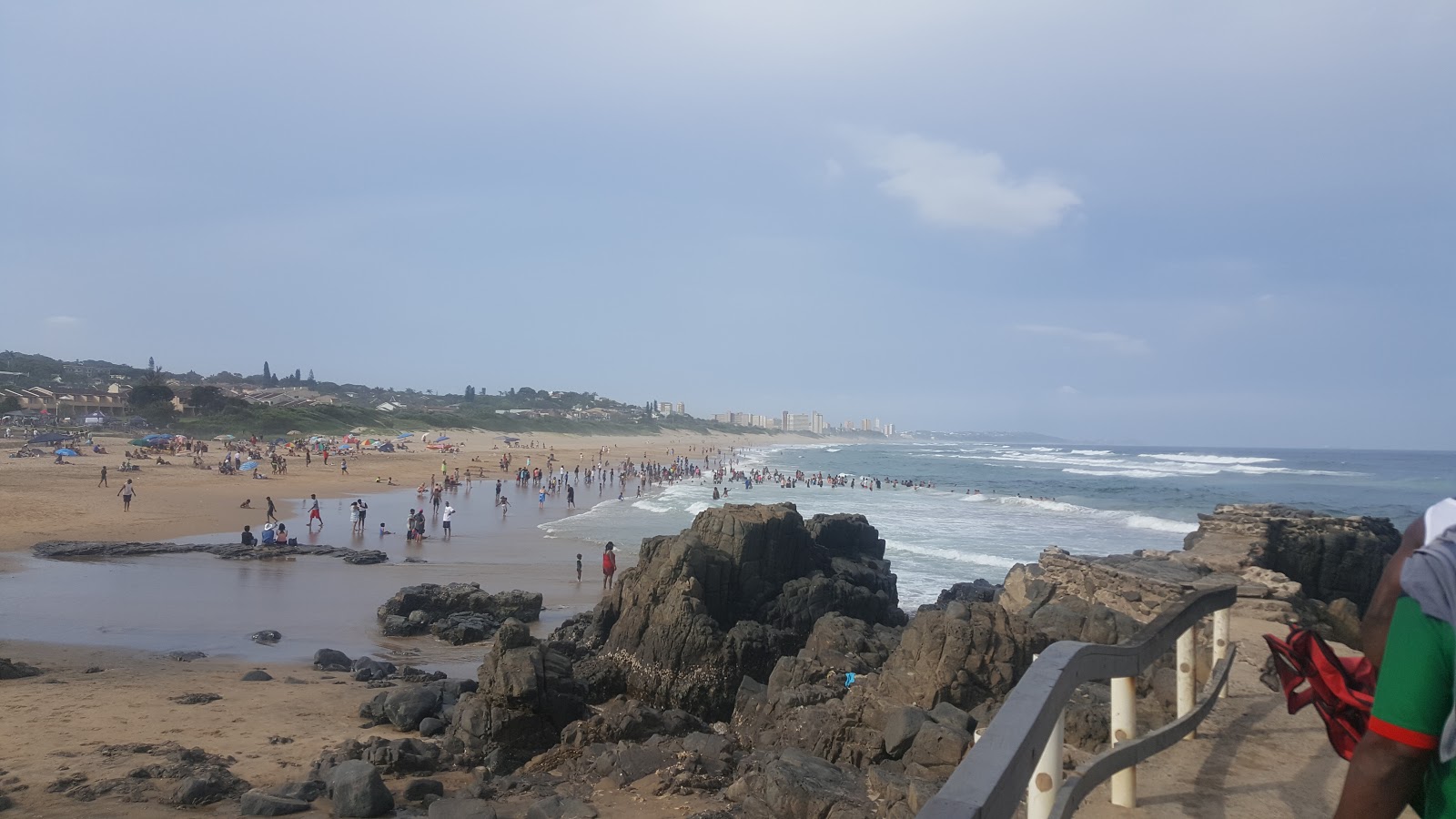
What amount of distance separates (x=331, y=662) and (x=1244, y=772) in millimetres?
12089

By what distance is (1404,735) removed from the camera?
4.98 feet

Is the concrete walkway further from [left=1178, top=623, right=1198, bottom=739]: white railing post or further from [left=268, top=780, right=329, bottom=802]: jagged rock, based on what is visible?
[left=268, top=780, right=329, bottom=802]: jagged rock

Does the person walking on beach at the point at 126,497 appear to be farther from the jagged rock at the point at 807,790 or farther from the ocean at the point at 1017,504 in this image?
the jagged rock at the point at 807,790

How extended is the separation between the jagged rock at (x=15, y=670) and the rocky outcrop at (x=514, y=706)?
6608 mm

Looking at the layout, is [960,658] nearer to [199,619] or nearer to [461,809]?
[461,809]

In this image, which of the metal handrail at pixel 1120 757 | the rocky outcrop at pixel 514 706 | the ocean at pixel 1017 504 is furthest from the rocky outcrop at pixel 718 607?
the metal handrail at pixel 1120 757

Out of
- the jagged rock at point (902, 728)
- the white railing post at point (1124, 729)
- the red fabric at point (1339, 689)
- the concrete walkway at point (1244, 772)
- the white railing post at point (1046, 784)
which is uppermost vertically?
the red fabric at point (1339, 689)

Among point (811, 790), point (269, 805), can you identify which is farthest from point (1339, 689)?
point (269, 805)

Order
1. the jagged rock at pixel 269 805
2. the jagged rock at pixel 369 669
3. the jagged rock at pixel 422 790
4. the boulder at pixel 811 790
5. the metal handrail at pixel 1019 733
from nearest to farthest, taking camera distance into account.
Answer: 1. the metal handrail at pixel 1019 733
2. the boulder at pixel 811 790
3. the jagged rock at pixel 269 805
4. the jagged rock at pixel 422 790
5. the jagged rock at pixel 369 669

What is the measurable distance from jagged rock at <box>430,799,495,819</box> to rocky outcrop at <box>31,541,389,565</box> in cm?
1583

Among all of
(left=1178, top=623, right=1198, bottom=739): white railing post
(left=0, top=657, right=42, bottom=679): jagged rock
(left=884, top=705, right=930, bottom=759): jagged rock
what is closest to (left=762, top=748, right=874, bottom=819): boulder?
(left=884, top=705, right=930, bottom=759): jagged rock

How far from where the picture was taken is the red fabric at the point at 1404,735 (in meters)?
1.50

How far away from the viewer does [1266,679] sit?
17.5 feet

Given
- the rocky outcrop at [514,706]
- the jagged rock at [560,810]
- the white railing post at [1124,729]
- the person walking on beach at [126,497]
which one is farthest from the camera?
the person walking on beach at [126,497]
